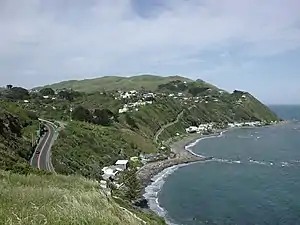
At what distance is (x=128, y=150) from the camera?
3374 inches

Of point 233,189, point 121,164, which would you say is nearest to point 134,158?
point 121,164

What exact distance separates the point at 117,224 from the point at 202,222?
1601 inches

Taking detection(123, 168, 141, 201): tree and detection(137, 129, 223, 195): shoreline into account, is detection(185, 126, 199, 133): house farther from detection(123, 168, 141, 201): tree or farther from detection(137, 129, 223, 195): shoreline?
detection(123, 168, 141, 201): tree

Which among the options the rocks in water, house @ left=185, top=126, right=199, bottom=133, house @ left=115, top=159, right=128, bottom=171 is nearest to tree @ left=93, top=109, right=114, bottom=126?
house @ left=115, top=159, right=128, bottom=171

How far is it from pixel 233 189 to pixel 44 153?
1148 inches

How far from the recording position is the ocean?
4944 centimetres

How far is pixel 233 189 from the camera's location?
64.0 m

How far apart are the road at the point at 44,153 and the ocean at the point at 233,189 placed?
14948 mm

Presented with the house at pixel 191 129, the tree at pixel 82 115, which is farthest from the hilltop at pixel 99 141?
the house at pixel 191 129

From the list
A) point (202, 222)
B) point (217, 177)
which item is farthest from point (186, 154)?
point (202, 222)

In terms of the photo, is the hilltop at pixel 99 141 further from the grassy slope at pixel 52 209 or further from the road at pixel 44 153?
the road at pixel 44 153

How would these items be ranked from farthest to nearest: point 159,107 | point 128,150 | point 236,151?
point 159,107
point 236,151
point 128,150

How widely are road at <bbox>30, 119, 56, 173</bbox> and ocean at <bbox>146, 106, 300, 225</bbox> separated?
14.9 m

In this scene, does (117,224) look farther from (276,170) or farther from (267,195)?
(276,170)
